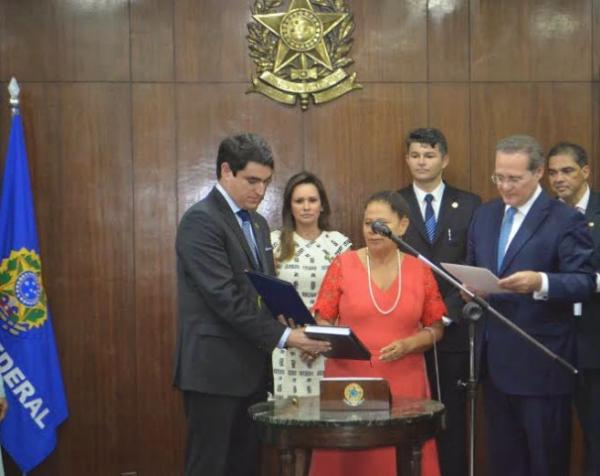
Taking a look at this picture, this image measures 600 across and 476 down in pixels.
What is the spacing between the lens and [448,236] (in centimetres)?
489

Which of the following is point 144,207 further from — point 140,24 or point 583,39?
point 583,39

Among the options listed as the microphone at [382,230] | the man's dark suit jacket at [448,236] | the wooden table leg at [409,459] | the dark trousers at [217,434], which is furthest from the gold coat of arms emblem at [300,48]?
the wooden table leg at [409,459]

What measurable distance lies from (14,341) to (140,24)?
1.89 metres

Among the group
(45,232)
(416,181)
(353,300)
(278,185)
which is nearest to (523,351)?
(353,300)

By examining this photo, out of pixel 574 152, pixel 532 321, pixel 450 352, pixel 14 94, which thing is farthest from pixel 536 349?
pixel 14 94

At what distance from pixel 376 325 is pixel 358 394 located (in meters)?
0.61

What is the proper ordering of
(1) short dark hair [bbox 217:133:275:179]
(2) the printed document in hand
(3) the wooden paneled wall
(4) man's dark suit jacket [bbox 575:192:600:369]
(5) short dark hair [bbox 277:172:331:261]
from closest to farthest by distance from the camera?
(2) the printed document in hand, (1) short dark hair [bbox 217:133:275:179], (4) man's dark suit jacket [bbox 575:192:600:369], (5) short dark hair [bbox 277:172:331:261], (3) the wooden paneled wall

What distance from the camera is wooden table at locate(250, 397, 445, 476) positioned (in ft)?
10.2

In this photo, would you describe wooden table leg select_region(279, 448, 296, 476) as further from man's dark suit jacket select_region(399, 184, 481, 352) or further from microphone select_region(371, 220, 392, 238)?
man's dark suit jacket select_region(399, 184, 481, 352)

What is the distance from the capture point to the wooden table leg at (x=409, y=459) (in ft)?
10.7

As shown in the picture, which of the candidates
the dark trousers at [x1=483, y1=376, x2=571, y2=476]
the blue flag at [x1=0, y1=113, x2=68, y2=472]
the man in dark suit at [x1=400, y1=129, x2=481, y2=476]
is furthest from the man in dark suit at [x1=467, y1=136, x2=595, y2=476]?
the blue flag at [x1=0, y1=113, x2=68, y2=472]

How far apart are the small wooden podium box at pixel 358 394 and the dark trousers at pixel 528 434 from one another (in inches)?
28.1

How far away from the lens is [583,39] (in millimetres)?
5523

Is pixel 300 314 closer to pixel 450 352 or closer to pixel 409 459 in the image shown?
pixel 409 459
